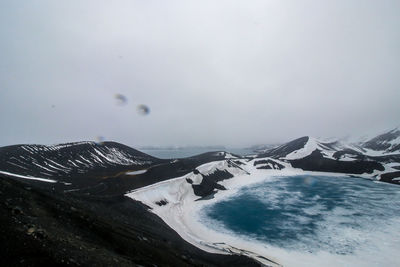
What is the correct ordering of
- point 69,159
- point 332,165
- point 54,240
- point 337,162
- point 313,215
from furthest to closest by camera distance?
1. point 337,162
2. point 332,165
3. point 69,159
4. point 313,215
5. point 54,240

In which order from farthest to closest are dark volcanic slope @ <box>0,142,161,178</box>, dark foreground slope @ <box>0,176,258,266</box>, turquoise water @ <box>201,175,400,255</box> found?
1. dark volcanic slope @ <box>0,142,161,178</box>
2. turquoise water @ <box>201,175,400,255</box>
3. dark foreground slope @ <box>0,176,258,266</box>

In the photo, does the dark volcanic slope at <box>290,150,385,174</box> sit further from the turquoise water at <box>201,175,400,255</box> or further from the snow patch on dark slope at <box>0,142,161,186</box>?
the snow patch on dark slope at <box>0,142,161,186</box>

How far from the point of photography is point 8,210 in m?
15.1

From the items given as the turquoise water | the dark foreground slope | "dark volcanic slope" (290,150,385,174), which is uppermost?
the dark foreground slope

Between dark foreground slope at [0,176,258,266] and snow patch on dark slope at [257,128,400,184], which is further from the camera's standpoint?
snow patch on dark slope at [257,128,400,184]

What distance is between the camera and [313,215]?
180 ft

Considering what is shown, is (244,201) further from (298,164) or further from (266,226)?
(298,164)

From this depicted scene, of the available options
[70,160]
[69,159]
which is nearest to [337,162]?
[70,160]

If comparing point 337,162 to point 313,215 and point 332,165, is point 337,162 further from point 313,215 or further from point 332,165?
point 313,215

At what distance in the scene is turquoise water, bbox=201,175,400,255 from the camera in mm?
40625

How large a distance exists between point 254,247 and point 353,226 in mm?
24297

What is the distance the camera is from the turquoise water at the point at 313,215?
133ft

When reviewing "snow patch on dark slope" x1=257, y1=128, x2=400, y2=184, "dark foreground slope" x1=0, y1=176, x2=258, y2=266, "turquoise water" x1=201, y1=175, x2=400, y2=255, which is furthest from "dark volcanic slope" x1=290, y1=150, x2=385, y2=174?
"dark foreground slope" x1=0, y1=176, x2=258, y2=266

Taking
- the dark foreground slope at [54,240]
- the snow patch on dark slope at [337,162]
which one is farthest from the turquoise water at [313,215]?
the dark foreground slope at [54,240]
